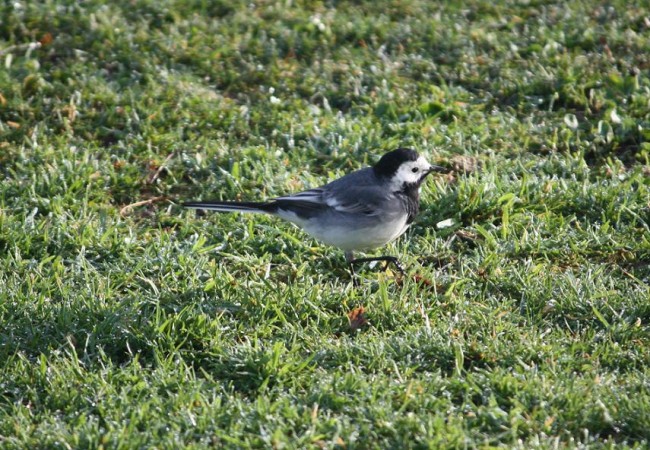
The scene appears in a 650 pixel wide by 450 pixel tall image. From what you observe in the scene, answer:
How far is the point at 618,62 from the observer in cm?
886

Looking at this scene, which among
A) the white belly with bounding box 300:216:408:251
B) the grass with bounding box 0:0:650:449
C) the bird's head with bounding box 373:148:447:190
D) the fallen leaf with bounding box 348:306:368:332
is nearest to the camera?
the grass with bounding box 0:0:650:449

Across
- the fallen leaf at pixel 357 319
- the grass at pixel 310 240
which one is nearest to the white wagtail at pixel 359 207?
the grass at pixel 310 240

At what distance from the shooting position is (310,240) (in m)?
6.80

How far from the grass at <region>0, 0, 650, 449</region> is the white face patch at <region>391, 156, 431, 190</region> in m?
0.48

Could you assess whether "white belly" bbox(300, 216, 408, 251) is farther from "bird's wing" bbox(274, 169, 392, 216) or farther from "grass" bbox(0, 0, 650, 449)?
"grass" bbox(0, 0, 650, 449)

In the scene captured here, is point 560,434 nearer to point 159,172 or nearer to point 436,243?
point 436,243

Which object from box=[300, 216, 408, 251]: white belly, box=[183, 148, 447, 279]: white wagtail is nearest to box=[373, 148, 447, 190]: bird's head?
box=[183, 148, 447, 279]: white wagtail

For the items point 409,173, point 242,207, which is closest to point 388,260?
point 409,173

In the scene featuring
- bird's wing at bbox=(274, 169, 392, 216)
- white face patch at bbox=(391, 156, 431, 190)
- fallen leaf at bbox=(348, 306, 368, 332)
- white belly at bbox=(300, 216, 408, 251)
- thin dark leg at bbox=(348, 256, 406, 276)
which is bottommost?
fallen leaf at bbox=(348, 306, 368, 332)

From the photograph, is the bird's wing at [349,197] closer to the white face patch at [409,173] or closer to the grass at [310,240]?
the white face patch at [409,173]

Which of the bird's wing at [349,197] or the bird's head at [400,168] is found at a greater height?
the bird's head at [400,168]

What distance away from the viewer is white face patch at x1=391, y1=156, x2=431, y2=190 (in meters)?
6.44

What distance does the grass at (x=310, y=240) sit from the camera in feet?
16.0

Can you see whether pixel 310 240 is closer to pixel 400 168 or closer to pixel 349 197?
pixel 349 197
